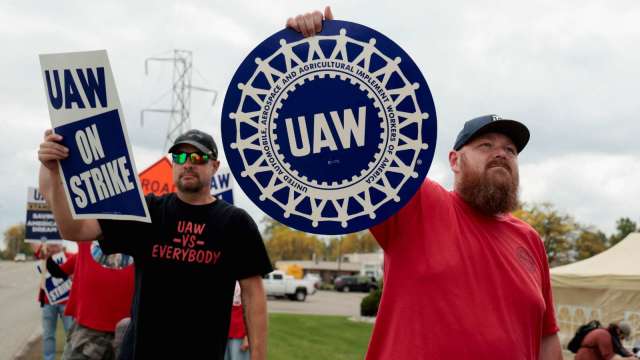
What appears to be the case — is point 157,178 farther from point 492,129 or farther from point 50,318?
point 492,129

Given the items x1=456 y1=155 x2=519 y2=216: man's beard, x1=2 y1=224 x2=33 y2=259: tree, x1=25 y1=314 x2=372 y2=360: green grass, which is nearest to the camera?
x1=456 y1=155 x2=519 y2=216: man's beard

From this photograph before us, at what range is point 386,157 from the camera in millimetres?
2135

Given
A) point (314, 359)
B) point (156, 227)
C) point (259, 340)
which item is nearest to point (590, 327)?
point (314, 359)

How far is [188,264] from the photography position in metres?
3.04

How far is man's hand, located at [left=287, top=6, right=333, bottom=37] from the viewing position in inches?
→ 84.2

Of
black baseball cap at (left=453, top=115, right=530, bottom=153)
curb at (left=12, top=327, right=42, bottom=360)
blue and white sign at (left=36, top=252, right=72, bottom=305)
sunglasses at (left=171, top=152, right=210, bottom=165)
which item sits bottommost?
curb at (left=12, top=327, right=42, bottom=360)

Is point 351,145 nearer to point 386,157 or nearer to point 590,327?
point 386,157

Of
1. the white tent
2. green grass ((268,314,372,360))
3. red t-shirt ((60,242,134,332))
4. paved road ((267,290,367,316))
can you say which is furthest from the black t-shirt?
paved road ((267,290,367,316))

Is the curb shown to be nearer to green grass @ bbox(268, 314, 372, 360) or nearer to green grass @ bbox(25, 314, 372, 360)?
green grass @ bbox(25, 314, 372, 360)

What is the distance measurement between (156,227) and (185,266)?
25cm

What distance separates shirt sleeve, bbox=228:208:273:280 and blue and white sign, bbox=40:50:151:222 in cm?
69

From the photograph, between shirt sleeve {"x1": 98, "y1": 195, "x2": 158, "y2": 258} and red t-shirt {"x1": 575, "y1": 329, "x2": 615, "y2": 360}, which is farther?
red t-shirt {"x1": 575, "y1": 329, "x2": 615, "y2": 360}

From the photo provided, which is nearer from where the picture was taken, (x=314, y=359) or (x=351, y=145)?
(x=351, y=145)

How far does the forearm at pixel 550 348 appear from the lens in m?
2.68
